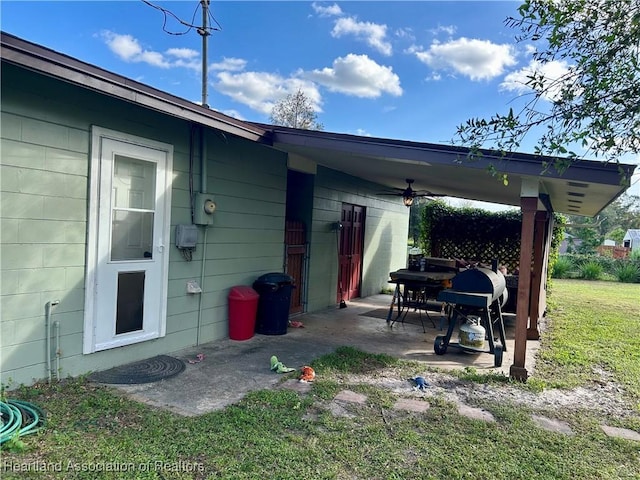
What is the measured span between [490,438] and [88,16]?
344 inches

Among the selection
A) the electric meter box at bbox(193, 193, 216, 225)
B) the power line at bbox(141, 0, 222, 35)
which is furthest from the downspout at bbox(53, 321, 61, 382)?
the power line at bbox(141, 0, 222, 35)

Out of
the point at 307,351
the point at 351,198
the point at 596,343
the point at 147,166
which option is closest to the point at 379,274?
the point at 351,198

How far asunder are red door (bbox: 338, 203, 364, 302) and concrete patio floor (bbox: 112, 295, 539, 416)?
118 centimetres

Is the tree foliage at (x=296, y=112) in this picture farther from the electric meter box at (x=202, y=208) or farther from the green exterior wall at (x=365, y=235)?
the electric meter box at (x=202, y=208)

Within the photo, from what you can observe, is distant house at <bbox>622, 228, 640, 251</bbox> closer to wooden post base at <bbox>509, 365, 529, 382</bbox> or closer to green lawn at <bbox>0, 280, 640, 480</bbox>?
wooden post base at <bbox>509, 365, 529, 382</bbox>

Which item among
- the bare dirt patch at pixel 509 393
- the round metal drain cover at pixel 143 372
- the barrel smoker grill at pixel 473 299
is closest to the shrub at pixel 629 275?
the barrel smoker grill at pixel 473 299

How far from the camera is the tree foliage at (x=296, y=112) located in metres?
21.0

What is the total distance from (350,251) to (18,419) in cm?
673

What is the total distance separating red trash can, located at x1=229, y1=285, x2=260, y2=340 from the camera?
520 centimetres

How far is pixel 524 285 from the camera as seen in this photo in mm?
4285

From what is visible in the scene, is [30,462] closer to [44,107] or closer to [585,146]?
[44,107]

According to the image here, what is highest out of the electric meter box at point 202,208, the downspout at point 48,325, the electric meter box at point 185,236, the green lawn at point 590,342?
the electric meter box at point 202,208

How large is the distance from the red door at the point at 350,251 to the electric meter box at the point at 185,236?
406cm

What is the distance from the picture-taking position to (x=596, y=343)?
6.07 metres
